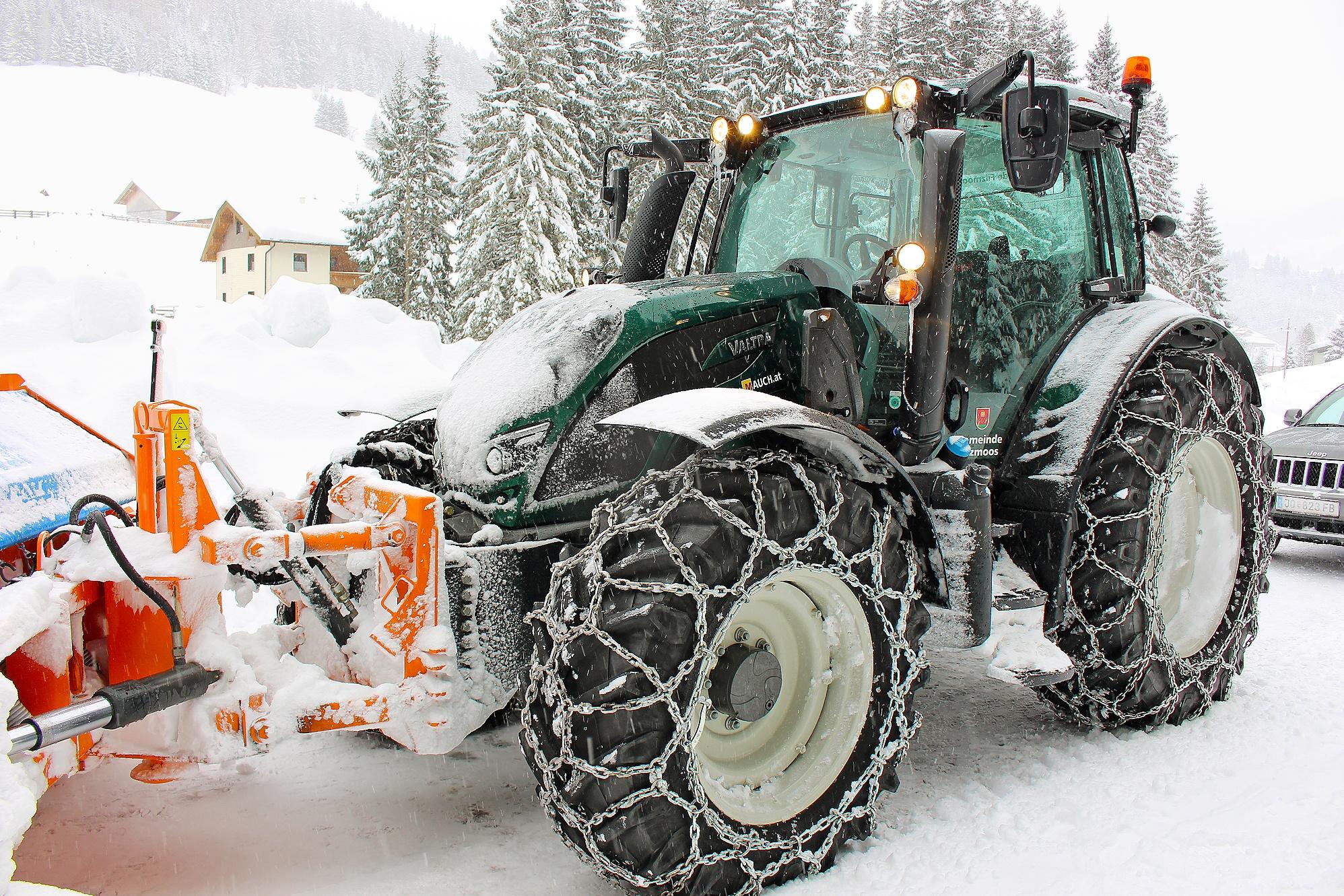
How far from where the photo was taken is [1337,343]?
6106 cm

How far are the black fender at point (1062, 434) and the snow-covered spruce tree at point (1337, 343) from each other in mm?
67669

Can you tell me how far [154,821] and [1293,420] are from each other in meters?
9.28

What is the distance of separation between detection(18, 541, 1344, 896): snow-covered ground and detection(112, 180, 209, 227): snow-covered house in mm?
79868

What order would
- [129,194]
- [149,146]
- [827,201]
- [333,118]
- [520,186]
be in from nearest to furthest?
1. [827,201]
2. [520,186]
3. [129,194]
4. [149,146]
5. [333,118]

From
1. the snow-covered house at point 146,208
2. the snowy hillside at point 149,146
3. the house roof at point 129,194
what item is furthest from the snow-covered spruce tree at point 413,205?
the house roof at point 129,194

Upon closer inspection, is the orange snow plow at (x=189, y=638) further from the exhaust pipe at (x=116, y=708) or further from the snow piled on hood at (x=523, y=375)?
the snow piled on hood at (x=523, y=375)

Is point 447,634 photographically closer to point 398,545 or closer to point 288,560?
point 398,545

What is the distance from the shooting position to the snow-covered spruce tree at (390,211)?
1093 inches

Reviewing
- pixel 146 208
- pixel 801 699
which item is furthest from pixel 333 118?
pixel 801 699

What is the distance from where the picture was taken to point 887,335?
11.7ft

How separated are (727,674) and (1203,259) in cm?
3227

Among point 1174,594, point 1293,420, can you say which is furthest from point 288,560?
point 1293,420

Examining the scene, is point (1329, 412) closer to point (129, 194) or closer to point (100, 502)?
point (100, 502)

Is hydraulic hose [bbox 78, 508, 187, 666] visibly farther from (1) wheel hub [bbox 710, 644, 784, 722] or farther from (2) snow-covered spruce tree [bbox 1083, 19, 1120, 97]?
(2) snow-covered spruce tree [bbox 1083, 19, 1120, 97]
